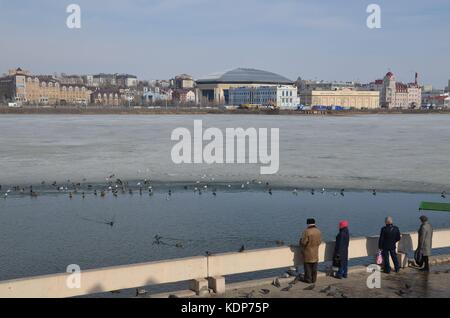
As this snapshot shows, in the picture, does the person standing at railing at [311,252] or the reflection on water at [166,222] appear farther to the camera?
the reflection on water at [166,222]

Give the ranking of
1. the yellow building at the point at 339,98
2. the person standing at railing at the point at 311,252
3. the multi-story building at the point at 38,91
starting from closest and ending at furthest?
the person standing at railing at the point at 311,252 < the multi-story building at the point at 38,91 < the yellow building at the point at 339,98

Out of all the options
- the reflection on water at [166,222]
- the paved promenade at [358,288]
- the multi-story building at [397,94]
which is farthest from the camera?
the multi-story building at [397,94]

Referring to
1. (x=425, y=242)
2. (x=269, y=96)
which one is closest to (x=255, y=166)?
(x=425, y=242)

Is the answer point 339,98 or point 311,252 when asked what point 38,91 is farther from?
point 311,252

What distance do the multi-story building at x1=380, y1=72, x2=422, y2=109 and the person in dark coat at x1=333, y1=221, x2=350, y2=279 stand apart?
17555cm

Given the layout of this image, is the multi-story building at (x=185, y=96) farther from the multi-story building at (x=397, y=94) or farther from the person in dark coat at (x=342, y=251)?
the person in dark coat at (x=342, y=251)

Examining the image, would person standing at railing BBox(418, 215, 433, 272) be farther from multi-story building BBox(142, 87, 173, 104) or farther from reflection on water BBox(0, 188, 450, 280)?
multi-story building BBox(142, 87, 173, 104)

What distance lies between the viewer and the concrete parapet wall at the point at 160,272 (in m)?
6.74

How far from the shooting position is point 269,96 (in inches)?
6048

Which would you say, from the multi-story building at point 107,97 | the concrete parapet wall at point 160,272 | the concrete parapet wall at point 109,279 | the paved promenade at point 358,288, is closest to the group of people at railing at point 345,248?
the paved promenade at point 358,288

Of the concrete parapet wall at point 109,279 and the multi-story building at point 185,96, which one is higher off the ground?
the multi-story building at point 185,96

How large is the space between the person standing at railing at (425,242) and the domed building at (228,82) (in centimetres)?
15991

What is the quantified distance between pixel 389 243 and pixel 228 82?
17077cm
